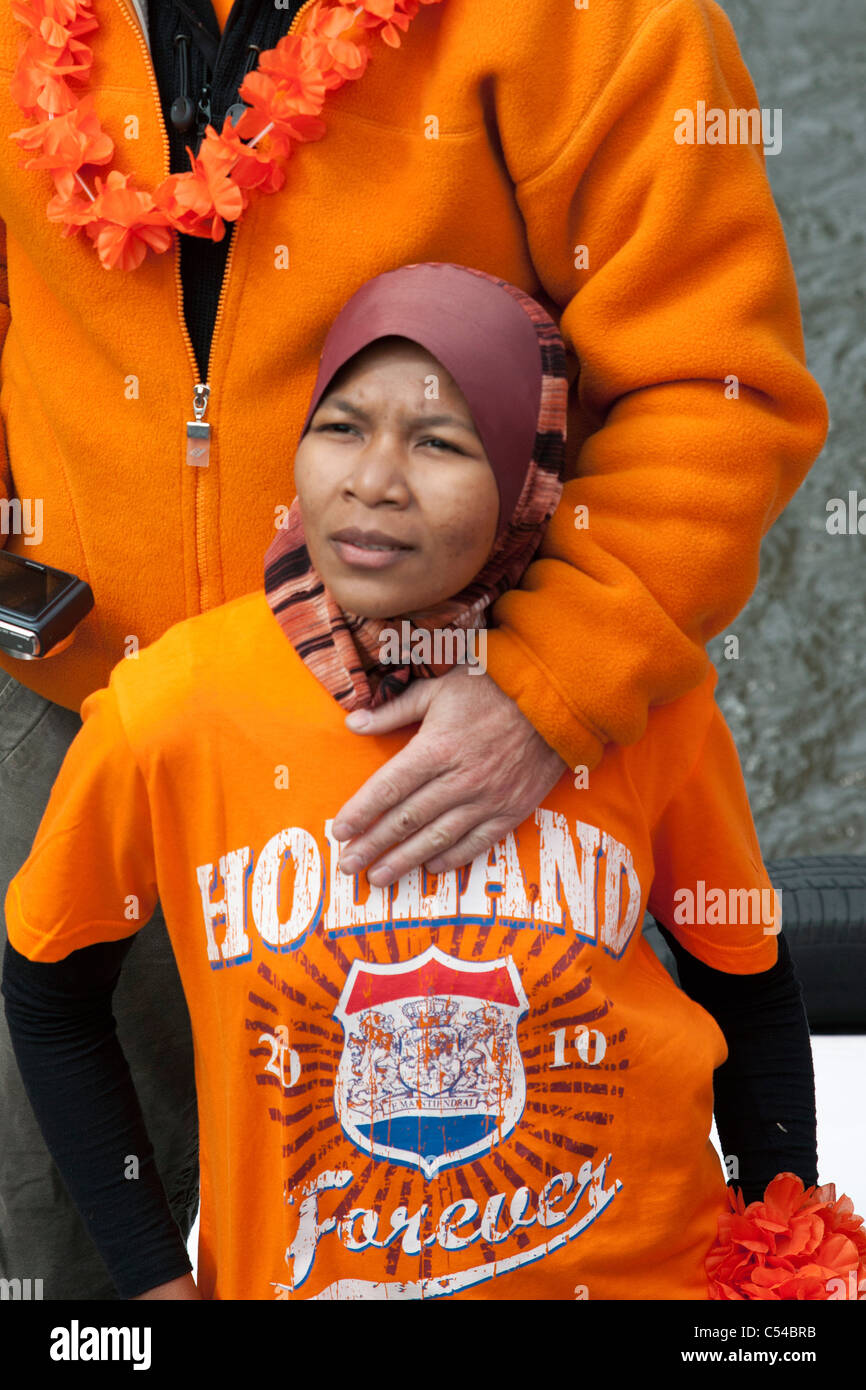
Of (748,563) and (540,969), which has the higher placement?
(748,563)

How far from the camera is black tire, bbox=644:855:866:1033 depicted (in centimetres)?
257

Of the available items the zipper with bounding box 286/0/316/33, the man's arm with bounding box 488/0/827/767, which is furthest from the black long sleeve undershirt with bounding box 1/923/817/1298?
the zipper with bounding box 286/0/316/33

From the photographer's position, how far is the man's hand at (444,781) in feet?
4.02

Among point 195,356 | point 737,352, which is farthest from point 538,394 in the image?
point 195,356

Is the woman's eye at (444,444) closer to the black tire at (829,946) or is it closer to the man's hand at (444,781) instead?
the man's hand at (444,781)

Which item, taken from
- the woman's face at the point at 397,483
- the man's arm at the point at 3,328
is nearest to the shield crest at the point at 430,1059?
the woman's face at the point at 397,483

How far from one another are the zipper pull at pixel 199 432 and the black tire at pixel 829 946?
4.63 feet

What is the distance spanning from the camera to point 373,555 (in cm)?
116

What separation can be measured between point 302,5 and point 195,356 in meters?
0.30

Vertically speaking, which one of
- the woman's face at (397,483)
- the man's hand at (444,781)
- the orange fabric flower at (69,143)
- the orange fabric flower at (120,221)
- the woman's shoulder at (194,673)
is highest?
the orange fabric flower at (69,143)

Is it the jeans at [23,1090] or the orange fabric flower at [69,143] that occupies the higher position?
the orange fabric flower at [69,143]

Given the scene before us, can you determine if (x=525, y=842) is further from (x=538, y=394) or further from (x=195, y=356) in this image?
(x=195, y=356)

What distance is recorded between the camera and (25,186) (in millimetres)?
1337

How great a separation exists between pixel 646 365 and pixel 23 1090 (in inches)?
37.6
